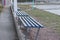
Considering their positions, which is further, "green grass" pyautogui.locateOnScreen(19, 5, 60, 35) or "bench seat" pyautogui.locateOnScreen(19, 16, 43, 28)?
"green grass" pyautogui.locateOnScreen(19, 5, 60, 35)

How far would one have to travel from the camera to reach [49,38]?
24.3ft

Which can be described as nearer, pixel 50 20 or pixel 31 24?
pixel 31 24

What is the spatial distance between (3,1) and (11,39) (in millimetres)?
20457

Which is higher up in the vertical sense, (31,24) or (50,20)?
(31,24)

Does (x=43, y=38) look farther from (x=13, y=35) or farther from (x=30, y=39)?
(x=13, y=35)

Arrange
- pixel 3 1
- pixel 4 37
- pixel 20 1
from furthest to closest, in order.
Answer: pixel 20 1
pixel 3 1
pixel 4 37

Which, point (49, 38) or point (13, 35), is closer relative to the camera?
point (49, 38)

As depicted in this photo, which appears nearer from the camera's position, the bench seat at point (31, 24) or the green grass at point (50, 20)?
the bench seat at point (31, 24)

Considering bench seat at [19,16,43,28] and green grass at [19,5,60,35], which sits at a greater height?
bench seat at [19,16,43,28]

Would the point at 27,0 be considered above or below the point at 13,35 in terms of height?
below

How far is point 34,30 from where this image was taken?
Result: 8.81 meters

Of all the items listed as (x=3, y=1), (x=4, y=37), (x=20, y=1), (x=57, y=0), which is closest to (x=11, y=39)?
(x=4, y=37)

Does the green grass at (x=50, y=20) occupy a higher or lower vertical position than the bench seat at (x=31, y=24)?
lower

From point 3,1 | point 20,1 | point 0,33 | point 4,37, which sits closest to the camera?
point 4,37
